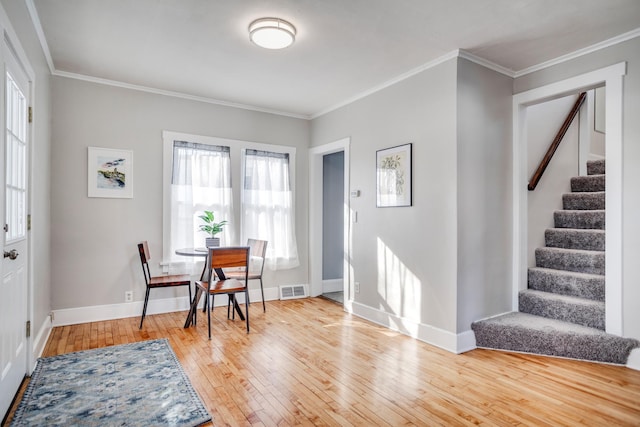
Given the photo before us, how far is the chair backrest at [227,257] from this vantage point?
3443 millimetres

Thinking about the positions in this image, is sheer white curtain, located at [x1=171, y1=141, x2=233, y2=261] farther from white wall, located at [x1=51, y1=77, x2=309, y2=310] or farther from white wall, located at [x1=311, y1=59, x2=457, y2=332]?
white wall, located at [x1=311, y1=59, x2=457, y2=332]

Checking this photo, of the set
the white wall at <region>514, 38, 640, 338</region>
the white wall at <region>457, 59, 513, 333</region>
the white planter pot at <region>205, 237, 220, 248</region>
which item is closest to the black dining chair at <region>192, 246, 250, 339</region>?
the white planter pot at <region>205, 237, 220, 248</region>

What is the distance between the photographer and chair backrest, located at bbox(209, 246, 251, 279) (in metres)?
3.44

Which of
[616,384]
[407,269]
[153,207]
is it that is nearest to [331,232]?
[407,269]

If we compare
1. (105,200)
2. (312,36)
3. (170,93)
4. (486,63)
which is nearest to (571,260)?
(486,63)

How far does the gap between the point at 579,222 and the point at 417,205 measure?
2.00m

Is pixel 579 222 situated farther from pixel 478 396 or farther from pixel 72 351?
pixel 72 351

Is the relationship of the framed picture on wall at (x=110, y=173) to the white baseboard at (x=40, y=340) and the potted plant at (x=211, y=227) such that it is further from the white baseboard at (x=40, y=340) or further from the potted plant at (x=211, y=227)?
the white baseboard at (x=40, y=340)

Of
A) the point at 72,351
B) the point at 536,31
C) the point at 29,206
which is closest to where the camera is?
the point at 29,206

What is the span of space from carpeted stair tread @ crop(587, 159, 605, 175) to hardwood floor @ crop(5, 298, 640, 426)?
284cm

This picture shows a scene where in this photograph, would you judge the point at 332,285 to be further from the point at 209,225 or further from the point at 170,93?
the point at 170,93

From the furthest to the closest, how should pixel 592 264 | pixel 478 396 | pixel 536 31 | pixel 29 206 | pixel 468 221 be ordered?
pixel 592 264, pixel 468 221, pixel 536 31, pixel 29 206, pixel 478 396

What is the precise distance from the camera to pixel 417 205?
3.58 metres

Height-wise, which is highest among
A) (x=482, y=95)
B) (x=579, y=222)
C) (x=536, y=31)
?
(x=536, y=31)
